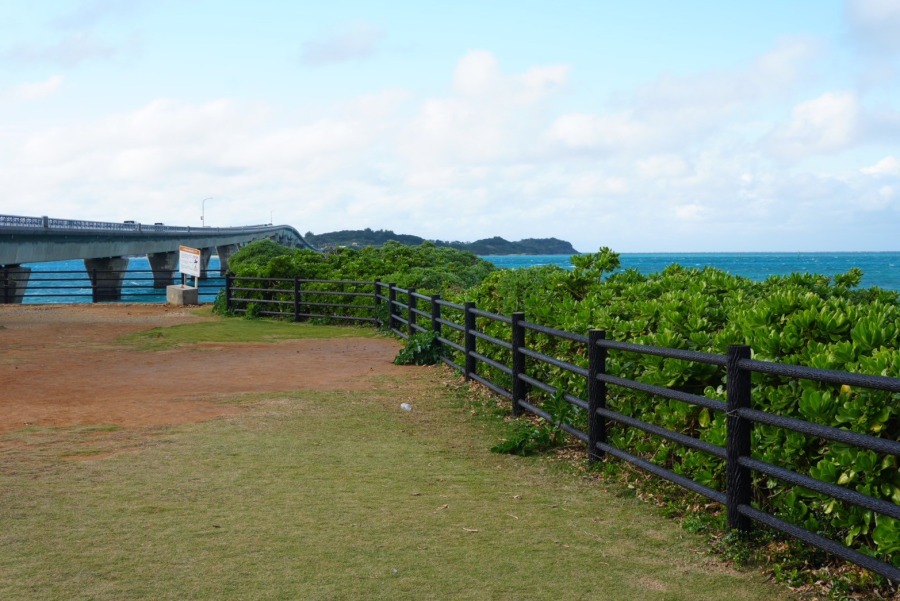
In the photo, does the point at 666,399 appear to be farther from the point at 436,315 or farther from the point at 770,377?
the point at 436,315

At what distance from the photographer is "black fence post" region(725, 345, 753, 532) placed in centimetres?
560

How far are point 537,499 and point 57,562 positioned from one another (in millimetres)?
3392

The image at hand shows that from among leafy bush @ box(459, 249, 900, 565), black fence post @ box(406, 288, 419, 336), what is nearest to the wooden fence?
leafy bush @ box(459, 249, 900, 565)

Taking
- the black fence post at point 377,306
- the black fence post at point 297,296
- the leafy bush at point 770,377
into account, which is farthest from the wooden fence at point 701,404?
the black fence post at point 297,296

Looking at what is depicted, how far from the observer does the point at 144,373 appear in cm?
1481

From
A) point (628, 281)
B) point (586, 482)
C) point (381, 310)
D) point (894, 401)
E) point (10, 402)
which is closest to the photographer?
point (894, 401)

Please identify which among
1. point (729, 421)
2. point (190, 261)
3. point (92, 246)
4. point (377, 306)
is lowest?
point (377, 306)

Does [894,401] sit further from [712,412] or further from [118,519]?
[118,519]

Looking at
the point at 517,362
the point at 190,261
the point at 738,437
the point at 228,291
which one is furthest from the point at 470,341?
the point at 190,261

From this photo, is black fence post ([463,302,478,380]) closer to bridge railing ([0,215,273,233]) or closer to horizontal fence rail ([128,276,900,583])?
horizontal fence rail ([128,276,900,583])

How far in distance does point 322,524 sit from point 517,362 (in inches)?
180

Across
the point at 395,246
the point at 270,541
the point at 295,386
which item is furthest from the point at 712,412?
the point at 395,246

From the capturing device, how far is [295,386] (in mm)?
13062

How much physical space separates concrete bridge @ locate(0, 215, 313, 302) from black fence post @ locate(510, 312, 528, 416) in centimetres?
2174
